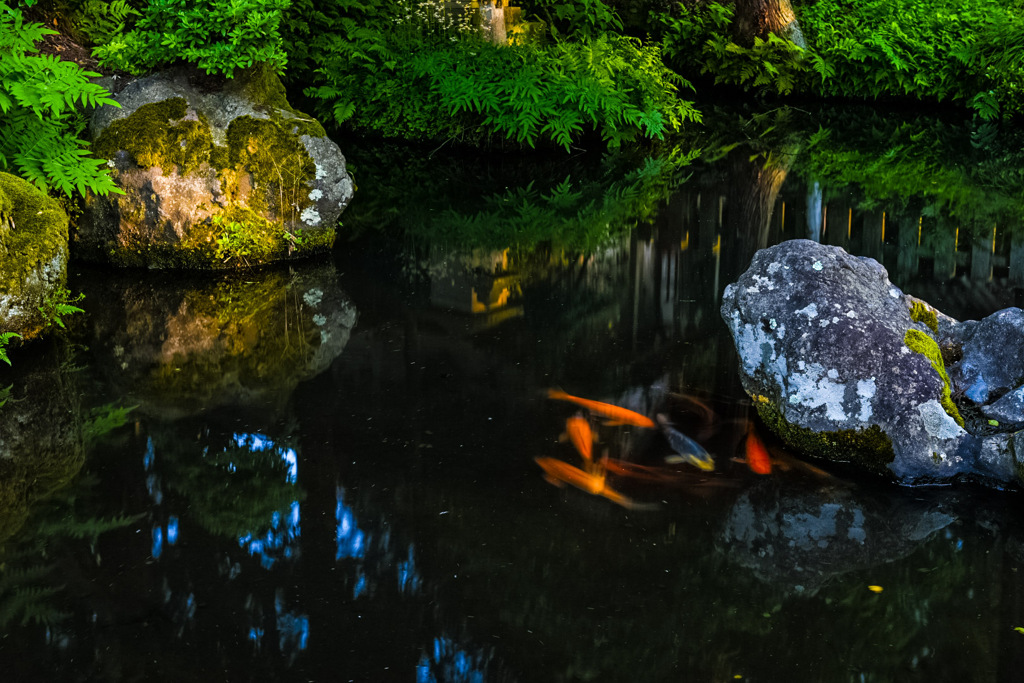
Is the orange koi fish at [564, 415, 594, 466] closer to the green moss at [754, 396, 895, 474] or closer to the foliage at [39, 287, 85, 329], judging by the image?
the green moss at [754, 396, 895, 474]

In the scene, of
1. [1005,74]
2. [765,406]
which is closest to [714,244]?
[765,406]

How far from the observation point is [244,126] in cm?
881

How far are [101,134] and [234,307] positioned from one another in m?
2.05

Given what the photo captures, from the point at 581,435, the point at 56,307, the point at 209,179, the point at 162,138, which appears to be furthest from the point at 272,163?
the point at 581,435

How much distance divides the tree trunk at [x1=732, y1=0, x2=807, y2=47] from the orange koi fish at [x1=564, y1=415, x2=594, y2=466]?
13.9 m

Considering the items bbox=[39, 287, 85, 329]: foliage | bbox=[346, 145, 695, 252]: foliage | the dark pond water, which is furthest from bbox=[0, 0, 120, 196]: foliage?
bbox=[346, 145, 695, 252]: foliage

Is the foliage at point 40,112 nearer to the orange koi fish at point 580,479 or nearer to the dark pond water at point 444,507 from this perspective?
the dark pond water at point 444,507

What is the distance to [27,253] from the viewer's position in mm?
6836

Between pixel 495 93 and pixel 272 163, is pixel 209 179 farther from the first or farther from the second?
pixel 495 93

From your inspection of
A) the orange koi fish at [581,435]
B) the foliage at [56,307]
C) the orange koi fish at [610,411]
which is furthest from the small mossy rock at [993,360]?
the foliage at [56,307]

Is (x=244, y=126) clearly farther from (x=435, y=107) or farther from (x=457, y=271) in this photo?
(x=435, y=107)

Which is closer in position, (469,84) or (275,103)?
(275,103)

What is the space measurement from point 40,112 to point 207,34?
59.9 inches

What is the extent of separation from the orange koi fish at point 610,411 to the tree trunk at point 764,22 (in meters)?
13.5
